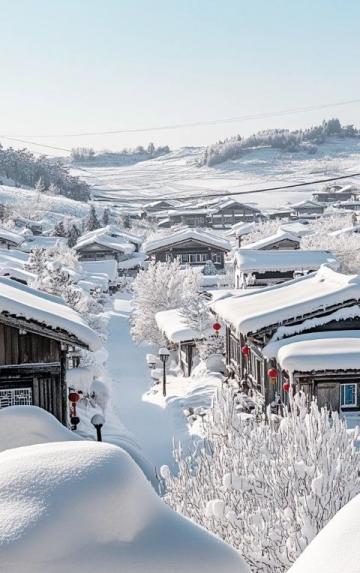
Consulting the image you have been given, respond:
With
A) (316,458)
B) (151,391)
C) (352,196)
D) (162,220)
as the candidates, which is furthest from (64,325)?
(352,196)

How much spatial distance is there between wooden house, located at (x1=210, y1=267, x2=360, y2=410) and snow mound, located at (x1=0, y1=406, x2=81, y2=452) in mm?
10042

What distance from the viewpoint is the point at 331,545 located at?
139 inches

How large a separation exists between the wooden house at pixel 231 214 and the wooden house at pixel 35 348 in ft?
326

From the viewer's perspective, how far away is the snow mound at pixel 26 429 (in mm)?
8836

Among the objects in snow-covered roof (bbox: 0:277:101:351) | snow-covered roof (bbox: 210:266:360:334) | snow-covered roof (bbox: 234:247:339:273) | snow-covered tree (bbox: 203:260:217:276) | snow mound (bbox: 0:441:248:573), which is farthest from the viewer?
snow-covered tree (bbox: 203:260:217:276)

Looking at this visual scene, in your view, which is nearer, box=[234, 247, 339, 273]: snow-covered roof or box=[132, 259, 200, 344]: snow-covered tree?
box=[132, 259, 200, 344]: snow-covered tree

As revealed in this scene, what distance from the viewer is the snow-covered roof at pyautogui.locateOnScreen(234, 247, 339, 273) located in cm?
4184

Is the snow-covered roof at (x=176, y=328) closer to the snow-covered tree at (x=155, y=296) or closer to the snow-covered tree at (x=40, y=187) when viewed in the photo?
the snow-covered tree at (x=155, y=296)

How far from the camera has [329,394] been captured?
19.0 metres

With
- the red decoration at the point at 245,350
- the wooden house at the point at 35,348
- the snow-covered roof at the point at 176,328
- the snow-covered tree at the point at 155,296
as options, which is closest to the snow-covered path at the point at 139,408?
the snow-covered tree at the point at 155,296

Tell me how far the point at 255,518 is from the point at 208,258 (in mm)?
54241

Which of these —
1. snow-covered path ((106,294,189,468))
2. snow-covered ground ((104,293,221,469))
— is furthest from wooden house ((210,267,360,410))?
snow-covered path ((106,294,189,468))

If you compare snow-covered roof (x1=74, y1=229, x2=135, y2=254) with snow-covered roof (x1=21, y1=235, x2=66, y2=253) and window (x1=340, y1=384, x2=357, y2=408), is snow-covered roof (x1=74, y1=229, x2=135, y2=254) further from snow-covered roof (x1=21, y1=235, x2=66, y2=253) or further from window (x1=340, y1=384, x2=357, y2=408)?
window (x1=340, y1=384, x2=357, y2=408)

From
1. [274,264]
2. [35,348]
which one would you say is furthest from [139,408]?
[274,264]
